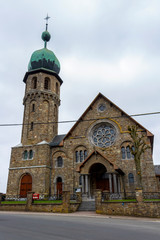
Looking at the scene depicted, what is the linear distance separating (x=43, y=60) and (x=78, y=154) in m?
17.3

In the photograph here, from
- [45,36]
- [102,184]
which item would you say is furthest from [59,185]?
[45,36]

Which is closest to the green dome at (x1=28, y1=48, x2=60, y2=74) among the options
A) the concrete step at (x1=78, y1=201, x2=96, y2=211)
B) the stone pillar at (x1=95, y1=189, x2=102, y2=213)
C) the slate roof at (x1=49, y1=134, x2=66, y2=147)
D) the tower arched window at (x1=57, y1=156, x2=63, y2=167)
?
the slate roof at (x1=49, y1=134, x2=66, y2=147)

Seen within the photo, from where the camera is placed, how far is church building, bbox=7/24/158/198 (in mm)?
22656

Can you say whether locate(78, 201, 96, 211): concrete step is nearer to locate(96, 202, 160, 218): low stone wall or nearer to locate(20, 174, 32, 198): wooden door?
locate(96, 202, 160, 218): low stone wall

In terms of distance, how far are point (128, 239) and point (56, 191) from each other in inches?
804

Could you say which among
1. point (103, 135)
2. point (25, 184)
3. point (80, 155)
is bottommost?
point (25, 184)

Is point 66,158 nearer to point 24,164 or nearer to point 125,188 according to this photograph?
point 24,164

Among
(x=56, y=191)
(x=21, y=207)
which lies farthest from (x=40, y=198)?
(x=21, y=207)

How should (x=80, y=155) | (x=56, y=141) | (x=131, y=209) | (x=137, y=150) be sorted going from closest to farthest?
(x=131, y=209)
(x=137, y=150)
(x=80, y=155)
(x=56, y=141)

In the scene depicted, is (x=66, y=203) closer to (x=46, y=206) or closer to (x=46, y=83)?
(x=46, y=206)

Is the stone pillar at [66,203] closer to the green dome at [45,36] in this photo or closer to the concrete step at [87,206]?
the concrete step at [87,206]

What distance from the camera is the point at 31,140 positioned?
29.1 metres

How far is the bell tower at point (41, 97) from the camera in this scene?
29703 mm

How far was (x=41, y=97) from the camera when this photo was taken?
31.3 meters
